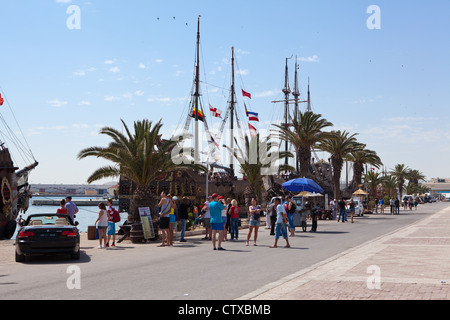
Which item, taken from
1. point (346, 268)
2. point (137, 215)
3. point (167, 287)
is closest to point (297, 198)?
point (137, 215)

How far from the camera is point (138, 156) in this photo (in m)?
21.5

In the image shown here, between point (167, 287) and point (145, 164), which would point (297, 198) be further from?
point (167, 287)

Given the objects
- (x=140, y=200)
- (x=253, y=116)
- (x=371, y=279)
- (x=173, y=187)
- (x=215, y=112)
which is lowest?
(x=371, y=279)

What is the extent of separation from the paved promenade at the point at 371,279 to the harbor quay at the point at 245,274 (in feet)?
0.05

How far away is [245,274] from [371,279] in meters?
2.62

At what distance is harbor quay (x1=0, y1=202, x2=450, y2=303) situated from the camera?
8.11 m

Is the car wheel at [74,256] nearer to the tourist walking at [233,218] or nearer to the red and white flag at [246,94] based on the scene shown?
the tourist walking at [233,218]

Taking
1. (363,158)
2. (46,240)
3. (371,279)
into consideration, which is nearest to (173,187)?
(363,158)

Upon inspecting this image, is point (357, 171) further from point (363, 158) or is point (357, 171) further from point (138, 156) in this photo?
point (138, 156)

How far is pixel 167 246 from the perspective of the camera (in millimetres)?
17672

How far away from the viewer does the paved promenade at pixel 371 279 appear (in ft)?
25.6

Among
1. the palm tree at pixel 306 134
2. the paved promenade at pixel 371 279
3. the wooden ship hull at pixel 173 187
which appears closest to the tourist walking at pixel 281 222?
the paved promenade at pixel 371 279

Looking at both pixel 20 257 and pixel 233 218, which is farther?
pixel 233 218
